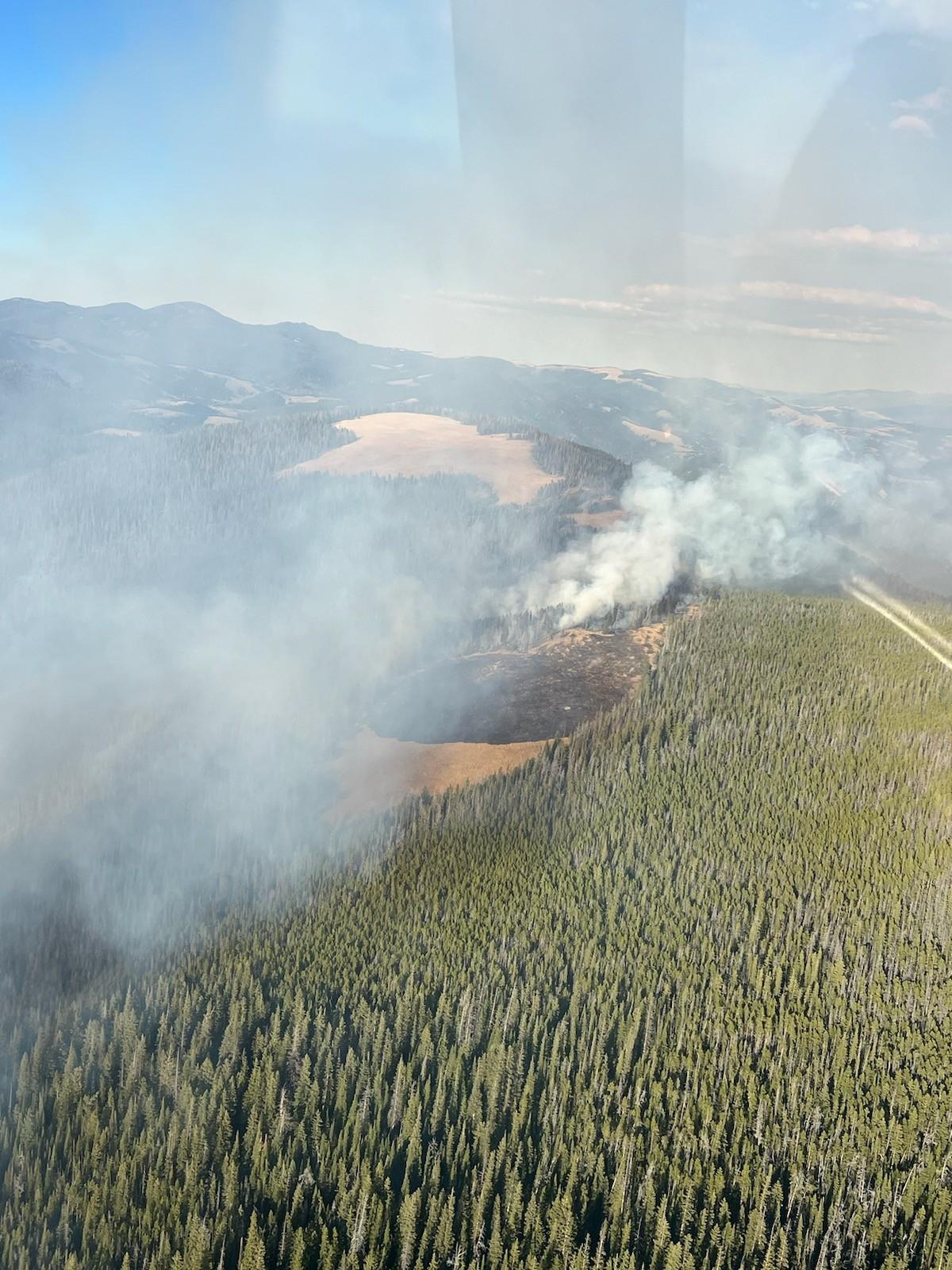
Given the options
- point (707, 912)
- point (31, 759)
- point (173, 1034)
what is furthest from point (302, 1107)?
point (31, 759)

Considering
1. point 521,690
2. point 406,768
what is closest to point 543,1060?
point 406,768

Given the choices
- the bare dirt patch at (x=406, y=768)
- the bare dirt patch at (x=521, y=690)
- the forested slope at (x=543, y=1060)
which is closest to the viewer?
the forested slope at (x=543, y=1060)

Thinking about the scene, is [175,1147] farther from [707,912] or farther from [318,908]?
[707,912]

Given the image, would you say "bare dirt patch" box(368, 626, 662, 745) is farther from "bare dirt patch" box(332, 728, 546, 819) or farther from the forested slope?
the forested slope

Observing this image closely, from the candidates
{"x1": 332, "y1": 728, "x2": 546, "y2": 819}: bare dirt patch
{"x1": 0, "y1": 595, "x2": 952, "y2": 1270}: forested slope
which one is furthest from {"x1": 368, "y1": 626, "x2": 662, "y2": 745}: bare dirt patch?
{"x1": 0, "y1": 595, "x2": 952, "y2": 1270}: forested slope

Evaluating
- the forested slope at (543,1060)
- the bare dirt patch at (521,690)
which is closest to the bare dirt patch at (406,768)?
the bare dirt patch at (521,690)

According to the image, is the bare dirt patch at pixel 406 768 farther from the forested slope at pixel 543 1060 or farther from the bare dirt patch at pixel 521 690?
the forested slope at pixel 543 1060
